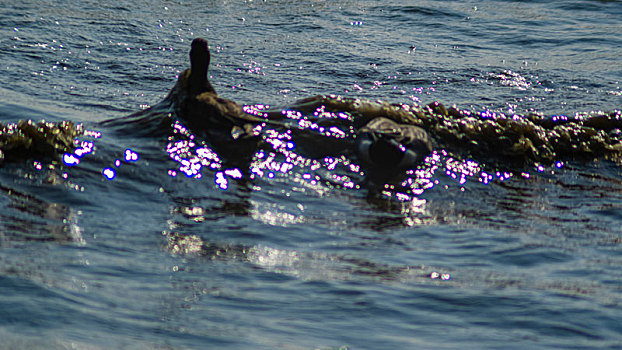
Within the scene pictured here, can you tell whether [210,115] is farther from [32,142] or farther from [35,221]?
[35,221]

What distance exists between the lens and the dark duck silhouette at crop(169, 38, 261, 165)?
17.7ft

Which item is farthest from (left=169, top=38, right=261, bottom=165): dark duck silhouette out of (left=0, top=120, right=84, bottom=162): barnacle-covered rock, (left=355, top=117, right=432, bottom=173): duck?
(left=0, top=120, right=84, bottom=162): barnacle-covered rock

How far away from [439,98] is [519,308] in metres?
5.17

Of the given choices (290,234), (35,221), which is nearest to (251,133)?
(290,234)

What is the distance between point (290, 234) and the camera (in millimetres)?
4004

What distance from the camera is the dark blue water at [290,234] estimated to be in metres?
2.72

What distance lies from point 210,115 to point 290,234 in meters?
1.89

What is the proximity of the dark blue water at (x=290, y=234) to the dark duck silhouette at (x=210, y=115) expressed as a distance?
281mm

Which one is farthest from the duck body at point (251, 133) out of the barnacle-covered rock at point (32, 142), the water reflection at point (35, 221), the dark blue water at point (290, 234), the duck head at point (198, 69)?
the water reflection at point (35, 221)

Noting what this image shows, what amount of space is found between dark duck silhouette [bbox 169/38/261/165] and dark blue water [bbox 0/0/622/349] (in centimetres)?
28

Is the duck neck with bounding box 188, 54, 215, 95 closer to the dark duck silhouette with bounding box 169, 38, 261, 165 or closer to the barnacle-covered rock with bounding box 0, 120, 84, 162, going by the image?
the dark duck silhouette with bounding box 169, 38, 261, 165

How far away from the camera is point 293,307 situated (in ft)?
9.66

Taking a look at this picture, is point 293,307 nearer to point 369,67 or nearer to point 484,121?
point 484,121

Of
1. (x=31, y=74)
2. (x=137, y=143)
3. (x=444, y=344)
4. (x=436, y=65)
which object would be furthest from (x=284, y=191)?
(x=436, y=65)
